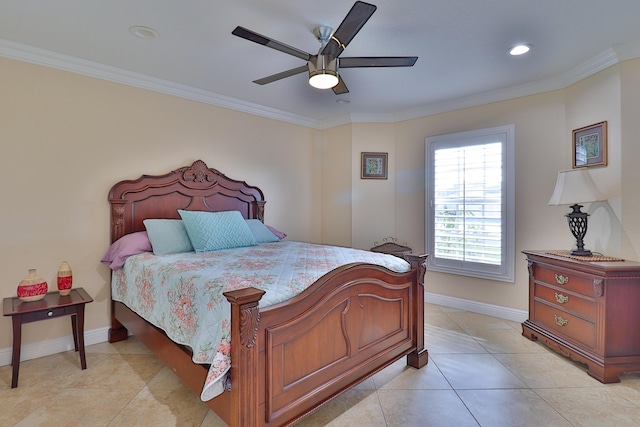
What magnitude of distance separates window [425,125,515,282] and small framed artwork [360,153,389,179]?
63 centimetres

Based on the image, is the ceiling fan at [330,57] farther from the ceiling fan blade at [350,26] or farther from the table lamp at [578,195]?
the table lamp at [578,195]

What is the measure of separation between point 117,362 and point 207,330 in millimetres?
1598

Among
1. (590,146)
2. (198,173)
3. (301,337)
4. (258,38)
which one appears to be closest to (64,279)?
(198,173)

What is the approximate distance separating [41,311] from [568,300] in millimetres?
4017

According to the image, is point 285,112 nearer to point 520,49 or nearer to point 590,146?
point 520,49

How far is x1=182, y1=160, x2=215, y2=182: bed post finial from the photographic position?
347 centimetres

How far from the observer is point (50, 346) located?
271 cm

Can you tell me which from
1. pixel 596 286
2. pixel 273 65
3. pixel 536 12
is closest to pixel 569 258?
pixel 596 286

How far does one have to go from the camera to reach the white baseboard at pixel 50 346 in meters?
2.52

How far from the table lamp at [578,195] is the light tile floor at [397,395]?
1.05 meters

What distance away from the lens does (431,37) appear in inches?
96.8

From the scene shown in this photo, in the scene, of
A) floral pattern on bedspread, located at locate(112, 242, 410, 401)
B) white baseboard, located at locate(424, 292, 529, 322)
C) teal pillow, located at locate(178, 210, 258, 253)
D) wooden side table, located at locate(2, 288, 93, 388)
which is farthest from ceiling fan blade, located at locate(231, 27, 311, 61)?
white baseboard, located at locate(424, 292, 529, 322)

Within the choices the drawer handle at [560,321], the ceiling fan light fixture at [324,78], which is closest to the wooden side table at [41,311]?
the ceiling fan light fixture at [324,78]

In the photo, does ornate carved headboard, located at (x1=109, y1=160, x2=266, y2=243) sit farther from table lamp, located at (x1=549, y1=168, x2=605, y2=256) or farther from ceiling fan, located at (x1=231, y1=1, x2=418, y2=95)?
table lamp, located at (x1=549, y1=168, x2=605, y2=256)
